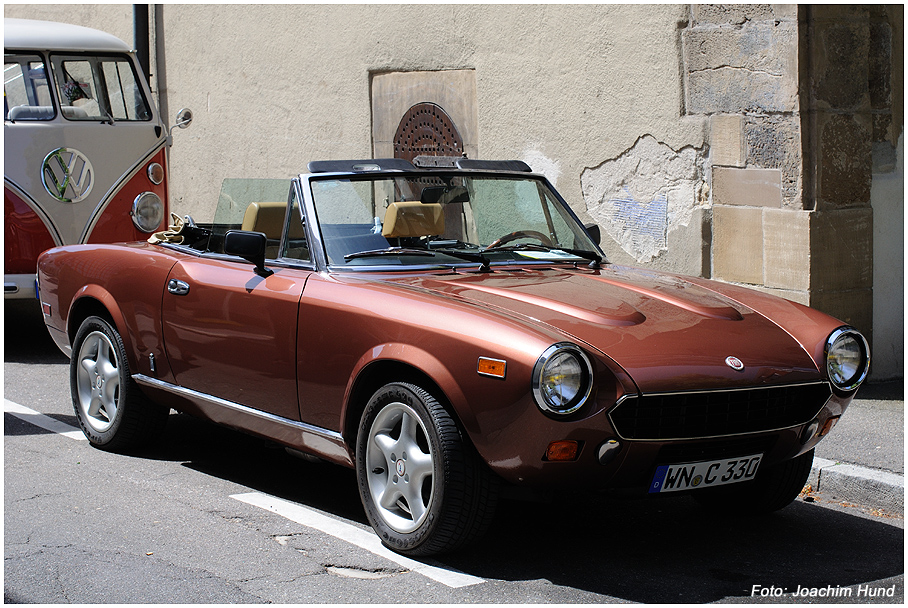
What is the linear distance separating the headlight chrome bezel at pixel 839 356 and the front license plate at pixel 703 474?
453 mm

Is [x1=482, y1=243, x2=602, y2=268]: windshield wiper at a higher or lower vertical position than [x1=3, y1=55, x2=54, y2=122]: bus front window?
lower

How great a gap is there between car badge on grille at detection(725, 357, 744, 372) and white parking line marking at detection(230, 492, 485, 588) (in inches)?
47.1

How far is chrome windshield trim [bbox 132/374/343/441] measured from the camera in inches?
184

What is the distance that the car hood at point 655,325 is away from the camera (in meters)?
3.89

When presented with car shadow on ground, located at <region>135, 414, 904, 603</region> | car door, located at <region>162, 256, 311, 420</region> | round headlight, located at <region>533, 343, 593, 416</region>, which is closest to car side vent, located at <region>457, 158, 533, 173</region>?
car door, located at <region>162, 256, 311, 420</region>

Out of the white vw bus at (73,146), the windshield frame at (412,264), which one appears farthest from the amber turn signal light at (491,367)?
the white vw bus at (73,146)

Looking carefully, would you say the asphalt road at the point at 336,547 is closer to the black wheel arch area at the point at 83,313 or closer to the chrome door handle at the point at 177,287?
the black wheel arch area at the point at 83,313

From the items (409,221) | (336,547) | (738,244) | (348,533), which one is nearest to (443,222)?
(409,221)

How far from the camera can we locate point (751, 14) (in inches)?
302

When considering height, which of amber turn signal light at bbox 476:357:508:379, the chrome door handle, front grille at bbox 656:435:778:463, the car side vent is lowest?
front grille at bbox 656:435:778:463

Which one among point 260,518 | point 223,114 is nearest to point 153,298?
point 260,518

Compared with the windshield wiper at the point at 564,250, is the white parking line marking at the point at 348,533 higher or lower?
lower

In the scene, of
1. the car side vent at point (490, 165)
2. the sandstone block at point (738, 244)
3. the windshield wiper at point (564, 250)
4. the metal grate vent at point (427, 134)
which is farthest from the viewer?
the metal grate vent at point (427, 134)

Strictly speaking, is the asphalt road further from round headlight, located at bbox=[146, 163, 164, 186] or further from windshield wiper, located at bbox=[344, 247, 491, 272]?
round headlight, located at bbox=[146, 163, 164, 186]
